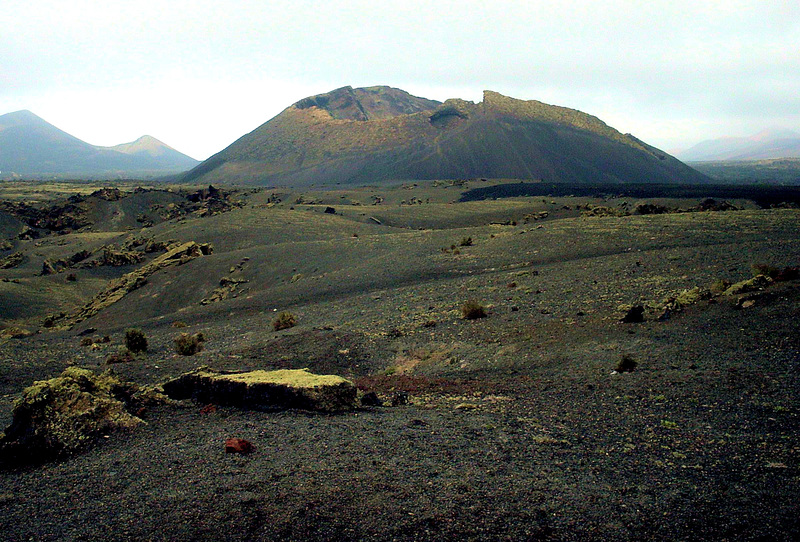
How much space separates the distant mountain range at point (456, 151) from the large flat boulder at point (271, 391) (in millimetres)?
123252

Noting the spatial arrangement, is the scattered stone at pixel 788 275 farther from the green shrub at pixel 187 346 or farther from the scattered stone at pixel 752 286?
the green shrub at pixel 187 346

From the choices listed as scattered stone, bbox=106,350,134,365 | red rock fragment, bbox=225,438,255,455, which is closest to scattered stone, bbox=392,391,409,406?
red rock fragment, bbox=225,438,255,455

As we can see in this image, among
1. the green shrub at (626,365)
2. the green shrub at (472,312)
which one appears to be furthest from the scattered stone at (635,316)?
the green shrub at (472,312)

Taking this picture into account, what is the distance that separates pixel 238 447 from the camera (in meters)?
7.61

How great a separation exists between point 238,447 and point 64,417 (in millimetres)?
3169

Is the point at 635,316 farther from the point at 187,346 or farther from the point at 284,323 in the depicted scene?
the point at 187,346

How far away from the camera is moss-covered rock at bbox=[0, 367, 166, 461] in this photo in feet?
26.2

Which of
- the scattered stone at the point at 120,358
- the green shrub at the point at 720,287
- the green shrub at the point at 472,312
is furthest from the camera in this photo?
the green shrub at the point at 472,312

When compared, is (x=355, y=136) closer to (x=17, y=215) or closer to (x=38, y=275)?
(x=17, y=215)

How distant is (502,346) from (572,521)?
28.3 feet

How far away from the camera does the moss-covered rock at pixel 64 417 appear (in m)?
7.98

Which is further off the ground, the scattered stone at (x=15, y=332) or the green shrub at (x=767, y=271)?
the green shrub at (x=767, y=271)

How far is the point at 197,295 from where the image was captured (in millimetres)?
30797

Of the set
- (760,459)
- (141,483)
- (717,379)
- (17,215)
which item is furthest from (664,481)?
(17,215)
